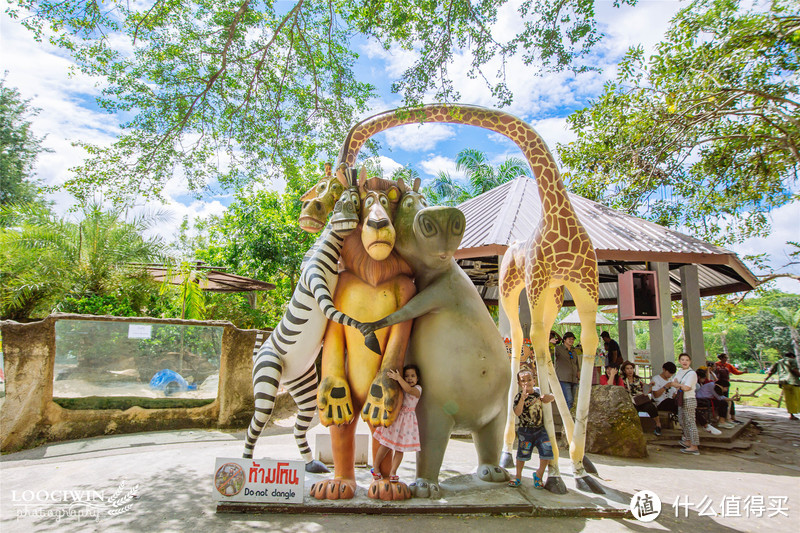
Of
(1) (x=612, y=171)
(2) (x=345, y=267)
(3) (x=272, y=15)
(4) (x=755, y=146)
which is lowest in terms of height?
(2) (x=345, y=267)

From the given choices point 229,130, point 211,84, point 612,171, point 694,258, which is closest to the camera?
point 211,84

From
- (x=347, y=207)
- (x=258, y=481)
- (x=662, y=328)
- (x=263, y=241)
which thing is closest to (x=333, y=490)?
(x=258, y=481)

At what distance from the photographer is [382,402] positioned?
2.83 meters

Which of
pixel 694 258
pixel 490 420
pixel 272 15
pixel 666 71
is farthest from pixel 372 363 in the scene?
pixel 666 71

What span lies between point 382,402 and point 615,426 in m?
4.12

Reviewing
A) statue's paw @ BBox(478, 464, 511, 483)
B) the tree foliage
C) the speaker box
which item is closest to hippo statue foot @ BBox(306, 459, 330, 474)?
statue's paw @ BBox(478, 464, 511, 483)

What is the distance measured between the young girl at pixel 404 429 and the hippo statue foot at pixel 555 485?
118 centimetres

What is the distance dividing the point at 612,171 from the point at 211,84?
6236 millimetres

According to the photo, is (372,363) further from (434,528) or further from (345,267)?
(434,528)

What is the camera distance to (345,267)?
3.34 meters

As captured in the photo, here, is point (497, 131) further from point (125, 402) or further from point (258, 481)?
point (125, 402)

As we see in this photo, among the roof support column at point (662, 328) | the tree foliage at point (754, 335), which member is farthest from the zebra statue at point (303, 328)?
the tree foliage at point (754, 335)

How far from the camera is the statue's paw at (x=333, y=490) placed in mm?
2887

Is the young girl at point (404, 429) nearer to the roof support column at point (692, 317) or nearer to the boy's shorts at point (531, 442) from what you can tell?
the boy's shorts at point (531, 442)
